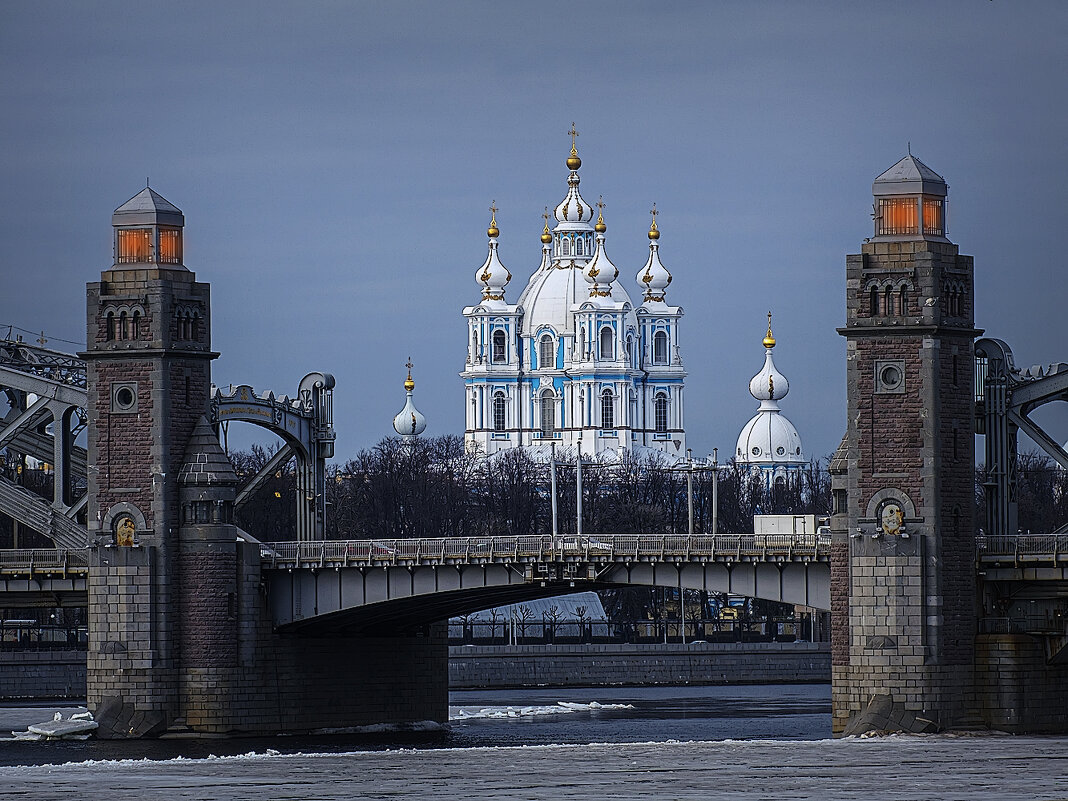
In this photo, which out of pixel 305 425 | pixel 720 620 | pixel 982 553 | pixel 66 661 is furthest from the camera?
pixel 720 620

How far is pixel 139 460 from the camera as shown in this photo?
4050 inches

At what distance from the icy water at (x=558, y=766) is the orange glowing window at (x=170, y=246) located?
1636 centimetres

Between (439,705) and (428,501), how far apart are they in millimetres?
67996

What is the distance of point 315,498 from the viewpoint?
4405 inches

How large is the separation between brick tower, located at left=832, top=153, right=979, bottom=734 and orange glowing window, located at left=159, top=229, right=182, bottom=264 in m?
23.7

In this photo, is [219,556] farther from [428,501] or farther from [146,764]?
[428,501]

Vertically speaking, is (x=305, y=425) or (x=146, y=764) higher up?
(x=305, y=425)

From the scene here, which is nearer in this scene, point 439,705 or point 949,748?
point 949,748

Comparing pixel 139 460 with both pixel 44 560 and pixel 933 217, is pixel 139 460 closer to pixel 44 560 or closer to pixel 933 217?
pixel 44 560

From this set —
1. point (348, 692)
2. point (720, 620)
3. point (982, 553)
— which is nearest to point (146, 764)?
point (348, 692)

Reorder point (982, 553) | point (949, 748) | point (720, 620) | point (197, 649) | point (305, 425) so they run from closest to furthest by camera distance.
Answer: point (949, 748) → point (982, 553) → point (197, 649) → point (305, 425) → point (720, 620)

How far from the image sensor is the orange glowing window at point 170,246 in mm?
103938

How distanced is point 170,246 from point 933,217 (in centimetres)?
2610

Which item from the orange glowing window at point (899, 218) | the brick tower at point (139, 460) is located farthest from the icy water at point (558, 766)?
the orange glowing window at point (899, 218)
